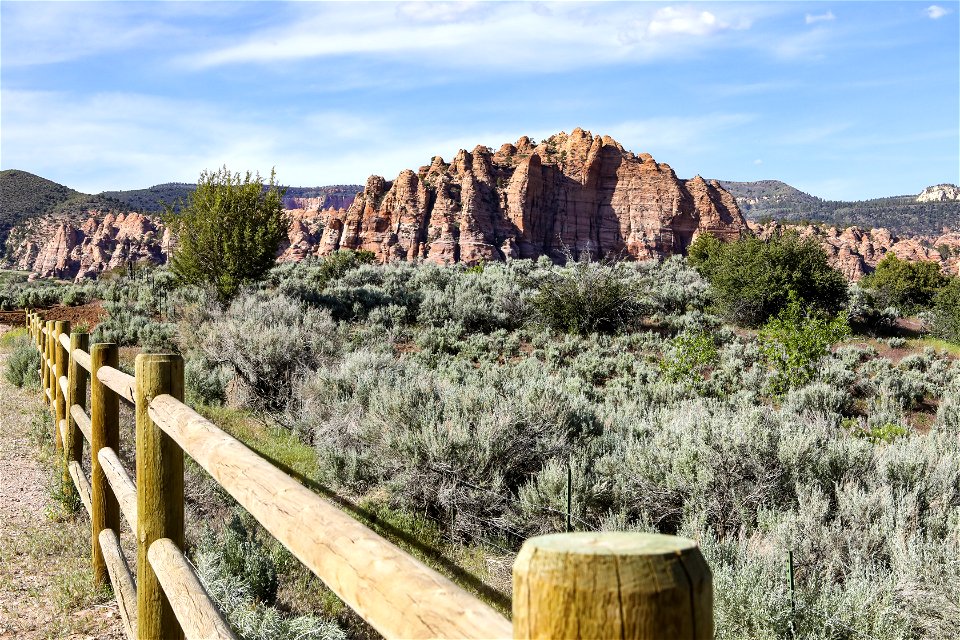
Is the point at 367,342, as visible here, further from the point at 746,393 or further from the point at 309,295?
the point at 746,393

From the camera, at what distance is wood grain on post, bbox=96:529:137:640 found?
360 cm

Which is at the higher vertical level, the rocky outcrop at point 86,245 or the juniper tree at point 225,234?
the rocky outcrop at point 86,245

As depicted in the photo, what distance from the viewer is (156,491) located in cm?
290

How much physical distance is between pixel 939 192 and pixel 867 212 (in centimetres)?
4415

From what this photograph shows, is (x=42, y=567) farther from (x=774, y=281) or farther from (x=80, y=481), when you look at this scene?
(x=774, y=281)

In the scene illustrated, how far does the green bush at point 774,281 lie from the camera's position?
68.1ft

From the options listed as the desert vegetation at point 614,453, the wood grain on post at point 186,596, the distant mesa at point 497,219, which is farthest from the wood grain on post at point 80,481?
the distant mesa at point 497,219

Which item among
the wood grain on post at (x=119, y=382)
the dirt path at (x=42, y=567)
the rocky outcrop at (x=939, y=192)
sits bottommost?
the dirt path at (x=42, y=567)

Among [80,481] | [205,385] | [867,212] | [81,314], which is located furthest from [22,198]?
[867,212]

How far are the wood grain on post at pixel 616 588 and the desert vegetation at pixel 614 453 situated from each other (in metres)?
3.18

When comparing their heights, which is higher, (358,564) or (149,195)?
(149,195)

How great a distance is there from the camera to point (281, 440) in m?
8.67

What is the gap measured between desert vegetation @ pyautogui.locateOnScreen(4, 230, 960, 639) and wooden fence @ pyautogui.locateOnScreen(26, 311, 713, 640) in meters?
1.19

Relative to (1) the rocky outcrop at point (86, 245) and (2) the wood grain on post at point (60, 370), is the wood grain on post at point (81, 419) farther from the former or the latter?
(1) the rocky outcrop at point (86, 245)
